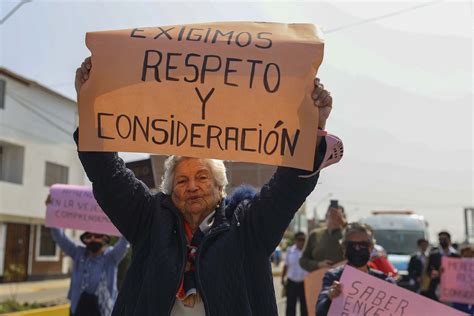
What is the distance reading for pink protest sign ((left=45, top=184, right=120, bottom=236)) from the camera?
724cm

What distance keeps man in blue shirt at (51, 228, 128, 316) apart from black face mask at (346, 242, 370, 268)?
2549 mm

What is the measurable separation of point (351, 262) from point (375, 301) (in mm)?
509

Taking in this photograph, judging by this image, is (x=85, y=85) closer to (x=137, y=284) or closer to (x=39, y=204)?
(x=137, y=284)

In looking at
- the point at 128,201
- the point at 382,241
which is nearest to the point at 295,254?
Answer: the point at 382,241

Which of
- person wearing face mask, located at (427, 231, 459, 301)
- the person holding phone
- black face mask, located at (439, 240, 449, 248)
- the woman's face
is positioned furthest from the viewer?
black face mask, located at (439, 240, 449, 248)

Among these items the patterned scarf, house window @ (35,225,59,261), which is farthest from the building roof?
the patterned scarf

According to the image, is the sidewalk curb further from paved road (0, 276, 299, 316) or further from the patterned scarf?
the patterned scarf

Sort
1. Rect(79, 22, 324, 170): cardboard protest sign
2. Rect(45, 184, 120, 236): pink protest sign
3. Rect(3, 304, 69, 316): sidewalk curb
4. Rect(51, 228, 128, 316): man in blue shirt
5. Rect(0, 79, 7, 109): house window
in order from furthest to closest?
Rect(0, 79, 7, 109): house window, Rect(3, 304, 69, 316): sidewalk curb, Rect(45, 184, 120, 236): pink protest sign, Rect(51, 228, 128, 316): man in blue shirt, Rect(79, 22, 324, 170): cardboard protest sign

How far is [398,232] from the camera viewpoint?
1689cm

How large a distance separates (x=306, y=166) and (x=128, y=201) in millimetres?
801

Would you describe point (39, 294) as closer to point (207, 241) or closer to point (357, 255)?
point (357, 255)

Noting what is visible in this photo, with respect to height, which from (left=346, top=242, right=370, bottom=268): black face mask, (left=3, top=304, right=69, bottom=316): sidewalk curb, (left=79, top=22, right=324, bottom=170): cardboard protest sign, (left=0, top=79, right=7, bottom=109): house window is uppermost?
(left=0, top=79, right=7, bottom=109): house window

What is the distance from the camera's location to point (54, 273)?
30719 mm

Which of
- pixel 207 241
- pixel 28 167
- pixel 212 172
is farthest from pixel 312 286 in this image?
pixel 28 167
